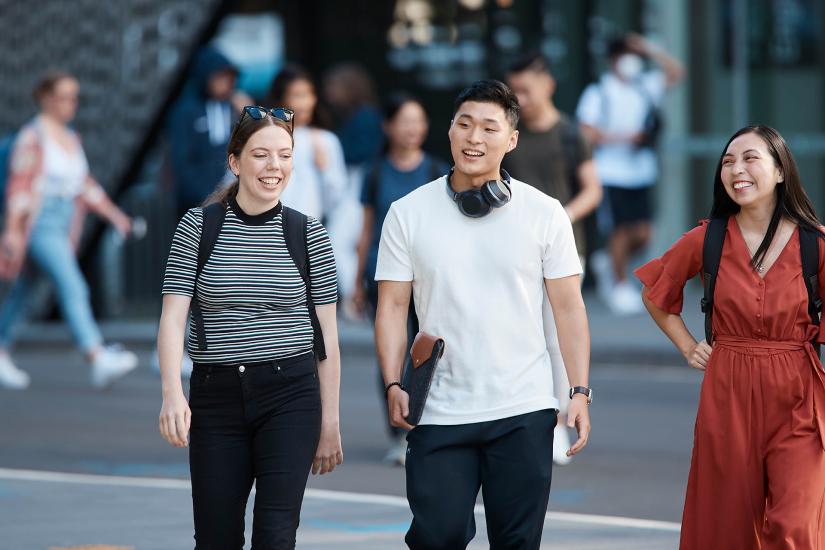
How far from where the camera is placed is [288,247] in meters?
5.07

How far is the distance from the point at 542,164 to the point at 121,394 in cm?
402

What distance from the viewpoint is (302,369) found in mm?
5062

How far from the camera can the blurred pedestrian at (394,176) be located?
834cm

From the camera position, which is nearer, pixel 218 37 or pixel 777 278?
pixel 777 278

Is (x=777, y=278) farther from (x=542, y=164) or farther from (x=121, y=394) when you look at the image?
(x=121, y=394)

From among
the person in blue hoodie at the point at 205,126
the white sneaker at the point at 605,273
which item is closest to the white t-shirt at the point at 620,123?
the white sneaker at the point at 605,273

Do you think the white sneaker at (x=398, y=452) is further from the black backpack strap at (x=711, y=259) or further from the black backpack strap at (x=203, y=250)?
the black backpack strap at (x=203, y=250)

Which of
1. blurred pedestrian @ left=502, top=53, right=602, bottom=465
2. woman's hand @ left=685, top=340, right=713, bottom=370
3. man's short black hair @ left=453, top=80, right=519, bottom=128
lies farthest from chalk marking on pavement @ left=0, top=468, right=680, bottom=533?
man's short black hair @ left=453, top=80, right=519, bottom=128

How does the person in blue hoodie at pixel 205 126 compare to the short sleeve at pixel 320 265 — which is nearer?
the short sleeve at pixel 320 265

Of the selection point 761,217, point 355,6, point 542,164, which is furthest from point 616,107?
point 761,217

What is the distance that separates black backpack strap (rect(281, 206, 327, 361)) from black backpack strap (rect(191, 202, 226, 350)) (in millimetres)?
197

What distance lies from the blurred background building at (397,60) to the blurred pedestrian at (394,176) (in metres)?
7.63

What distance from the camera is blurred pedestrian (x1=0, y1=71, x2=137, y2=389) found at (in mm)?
11320

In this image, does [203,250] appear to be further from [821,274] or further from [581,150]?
[581,150]
